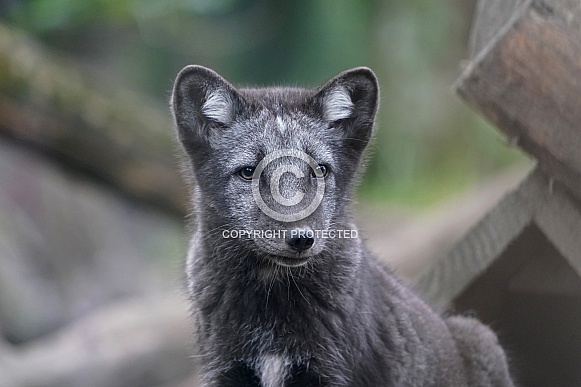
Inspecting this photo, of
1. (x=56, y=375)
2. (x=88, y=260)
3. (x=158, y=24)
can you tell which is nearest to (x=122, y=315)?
(x=56, y=375)

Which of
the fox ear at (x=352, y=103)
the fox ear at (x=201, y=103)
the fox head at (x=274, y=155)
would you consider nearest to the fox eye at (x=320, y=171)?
the fox head at (x=274, y=155)

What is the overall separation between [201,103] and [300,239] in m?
0.84

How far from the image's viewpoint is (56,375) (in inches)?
335

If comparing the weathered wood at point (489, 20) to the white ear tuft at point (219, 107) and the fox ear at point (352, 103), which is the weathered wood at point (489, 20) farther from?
the white ear tuft at point (219, 107)

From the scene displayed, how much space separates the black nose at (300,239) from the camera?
158 inches

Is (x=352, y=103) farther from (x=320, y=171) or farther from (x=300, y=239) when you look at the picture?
(x=300, y=239)

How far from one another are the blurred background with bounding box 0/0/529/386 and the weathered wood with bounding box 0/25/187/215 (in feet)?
0.05

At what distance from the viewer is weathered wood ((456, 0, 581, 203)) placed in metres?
4.31

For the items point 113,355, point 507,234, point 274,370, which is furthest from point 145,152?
point 274,370

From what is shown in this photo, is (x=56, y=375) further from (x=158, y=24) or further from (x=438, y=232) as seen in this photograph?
(x=158, y=24)

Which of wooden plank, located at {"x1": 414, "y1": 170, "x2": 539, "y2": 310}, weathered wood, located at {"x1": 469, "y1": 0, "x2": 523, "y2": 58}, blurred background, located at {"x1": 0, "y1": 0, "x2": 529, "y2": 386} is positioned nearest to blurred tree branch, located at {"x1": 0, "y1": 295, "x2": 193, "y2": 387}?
blurred background, located at {"x1": 0, "y1": 0, "x2": 529, "y2": 386}

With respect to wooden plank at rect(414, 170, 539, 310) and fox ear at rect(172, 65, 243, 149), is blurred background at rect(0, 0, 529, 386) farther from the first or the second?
fox ear at rect(172, 65, 243, 149)

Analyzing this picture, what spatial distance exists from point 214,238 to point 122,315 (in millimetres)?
4978

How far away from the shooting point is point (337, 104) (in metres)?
4.43
